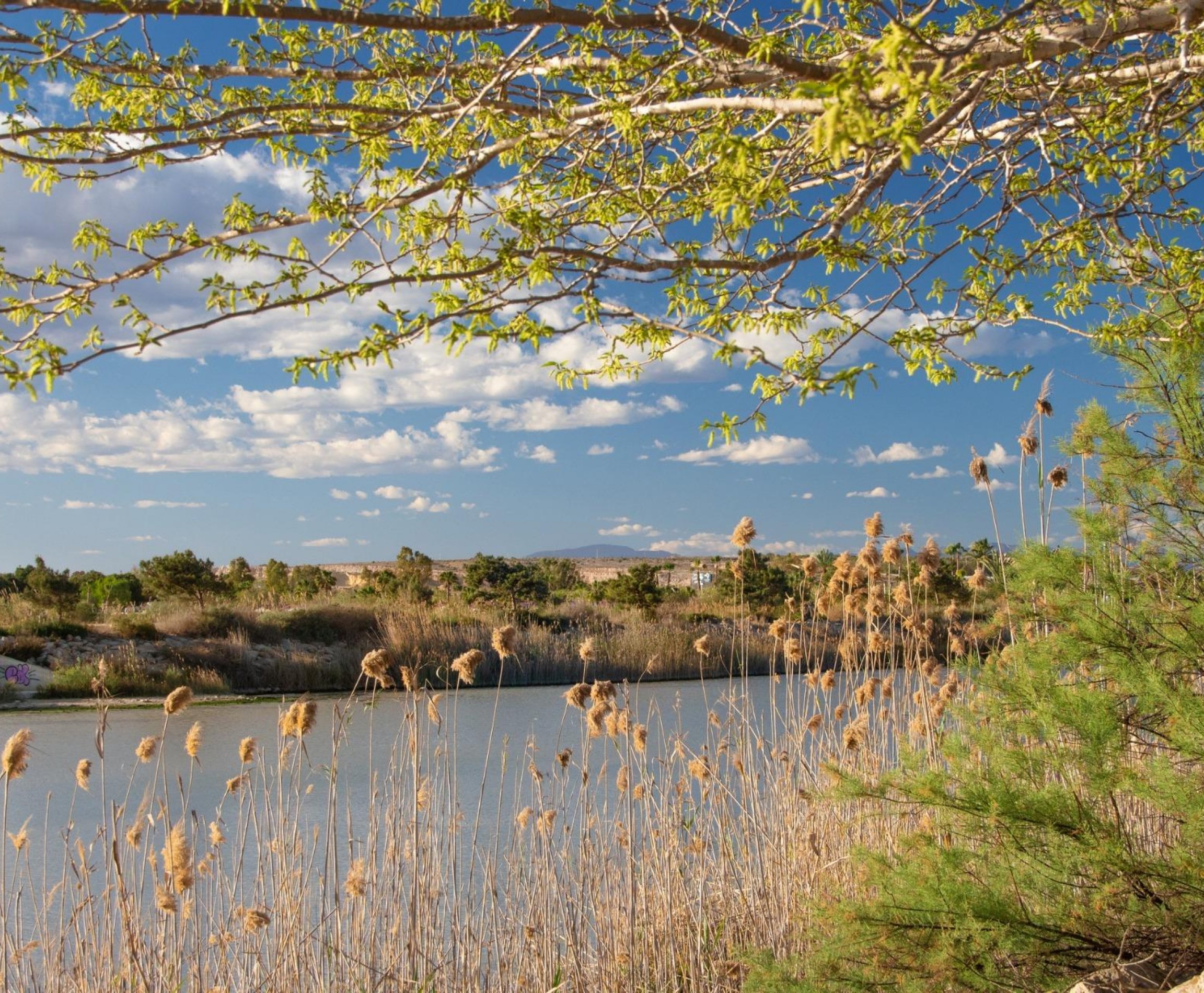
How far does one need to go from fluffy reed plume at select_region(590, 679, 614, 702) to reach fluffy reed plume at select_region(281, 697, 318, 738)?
0.91m

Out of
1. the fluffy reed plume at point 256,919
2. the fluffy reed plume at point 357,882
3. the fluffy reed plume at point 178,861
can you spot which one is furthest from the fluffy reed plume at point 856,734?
the fluffy reed plume at point 178,861

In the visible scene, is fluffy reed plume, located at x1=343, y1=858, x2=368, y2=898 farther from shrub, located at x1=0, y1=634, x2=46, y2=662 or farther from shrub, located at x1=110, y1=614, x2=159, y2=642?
shrub, located at x1=110, y1=614, x2=159, y2=642

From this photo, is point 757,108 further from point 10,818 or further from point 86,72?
point 10,818

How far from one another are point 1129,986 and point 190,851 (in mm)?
2405

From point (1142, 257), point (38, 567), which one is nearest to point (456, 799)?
point (1142, 257)

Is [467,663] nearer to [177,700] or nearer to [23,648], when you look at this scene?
[177,700]

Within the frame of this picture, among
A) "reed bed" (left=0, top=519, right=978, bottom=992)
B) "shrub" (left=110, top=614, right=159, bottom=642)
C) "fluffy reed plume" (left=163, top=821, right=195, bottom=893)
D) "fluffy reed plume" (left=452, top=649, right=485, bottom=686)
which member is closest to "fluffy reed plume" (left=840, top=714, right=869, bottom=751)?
"reed bed" (left=0, top=519, right=978, bottom=992)

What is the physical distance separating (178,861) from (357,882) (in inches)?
23.2

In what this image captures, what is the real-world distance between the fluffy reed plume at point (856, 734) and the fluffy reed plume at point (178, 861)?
235cm

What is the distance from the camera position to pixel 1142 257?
4.32 meters

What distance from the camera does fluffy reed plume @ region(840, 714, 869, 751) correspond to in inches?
163

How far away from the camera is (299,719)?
9.73 ft

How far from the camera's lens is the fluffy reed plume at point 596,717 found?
11.8 ft

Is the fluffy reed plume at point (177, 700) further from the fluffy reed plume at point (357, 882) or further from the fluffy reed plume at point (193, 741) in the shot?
the fluffy reed plume at point (357, 882)
